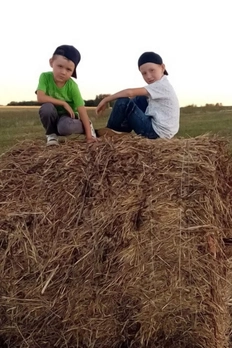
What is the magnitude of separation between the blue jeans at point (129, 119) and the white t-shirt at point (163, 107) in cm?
8

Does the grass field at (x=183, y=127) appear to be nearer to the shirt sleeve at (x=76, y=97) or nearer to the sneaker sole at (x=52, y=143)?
the shirt sleeve at (x=76, y=97)

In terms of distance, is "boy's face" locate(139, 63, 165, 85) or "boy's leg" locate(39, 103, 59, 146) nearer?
"boy's leg" locate(39, 103, 59, 146)

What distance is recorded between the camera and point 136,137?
421cm

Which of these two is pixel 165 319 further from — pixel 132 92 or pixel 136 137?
pixel 132 92

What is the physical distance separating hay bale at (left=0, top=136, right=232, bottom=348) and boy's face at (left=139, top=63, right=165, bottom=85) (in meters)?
2.07

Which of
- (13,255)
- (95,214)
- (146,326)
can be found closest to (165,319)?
(146,326)

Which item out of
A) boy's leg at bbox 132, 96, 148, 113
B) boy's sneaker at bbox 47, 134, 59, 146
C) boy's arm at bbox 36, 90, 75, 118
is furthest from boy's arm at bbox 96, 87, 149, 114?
boy's leg at bbox 132, 96, 148, 113

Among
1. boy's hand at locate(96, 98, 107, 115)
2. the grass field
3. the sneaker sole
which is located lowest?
the grass field

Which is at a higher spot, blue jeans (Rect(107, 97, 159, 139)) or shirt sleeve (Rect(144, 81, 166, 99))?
shirt sleeve (Rect(144, 81, 166, 99))

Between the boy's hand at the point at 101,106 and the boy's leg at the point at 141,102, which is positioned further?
the boy's leg at the point at 141,102

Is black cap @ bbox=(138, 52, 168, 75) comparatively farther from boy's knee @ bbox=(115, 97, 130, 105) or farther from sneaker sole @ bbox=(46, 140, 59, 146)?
sneaker sole @ bbox=(46, 140, 59, 146)

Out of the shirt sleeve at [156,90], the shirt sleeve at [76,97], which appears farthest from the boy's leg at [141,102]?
the shirt sleeve at [76,97]

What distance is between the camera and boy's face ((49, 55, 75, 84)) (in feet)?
17.1

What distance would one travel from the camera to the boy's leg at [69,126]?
5.18 meters
